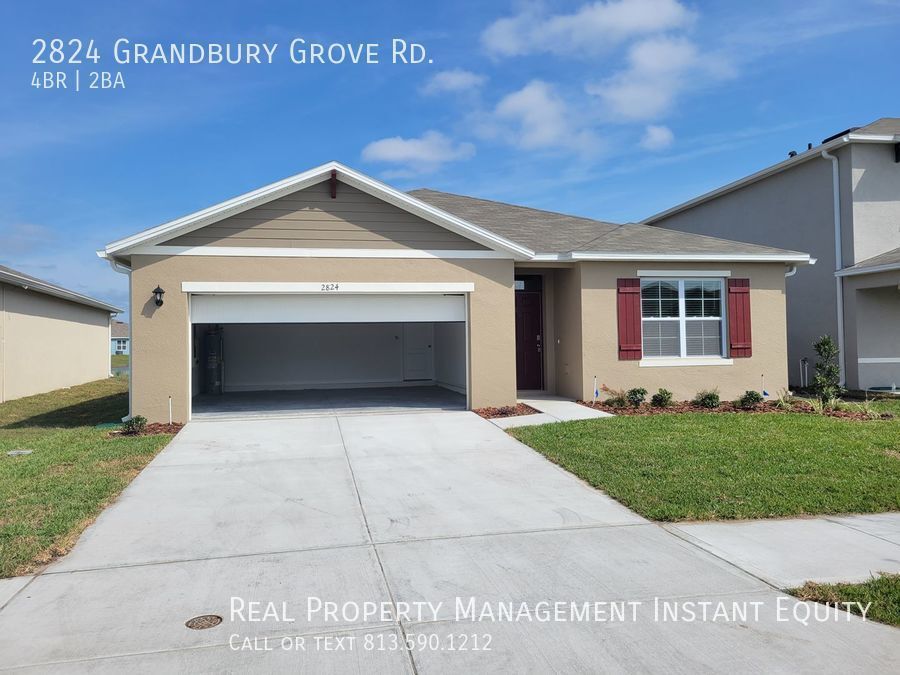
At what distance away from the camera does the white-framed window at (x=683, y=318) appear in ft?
42.8

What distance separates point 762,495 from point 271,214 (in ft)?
28.8

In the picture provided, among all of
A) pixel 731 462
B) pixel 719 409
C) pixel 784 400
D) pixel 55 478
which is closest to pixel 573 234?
A: pixel 719 409

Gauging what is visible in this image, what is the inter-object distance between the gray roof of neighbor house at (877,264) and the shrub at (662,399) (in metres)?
5.90

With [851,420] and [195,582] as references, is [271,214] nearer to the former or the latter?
[195,582]

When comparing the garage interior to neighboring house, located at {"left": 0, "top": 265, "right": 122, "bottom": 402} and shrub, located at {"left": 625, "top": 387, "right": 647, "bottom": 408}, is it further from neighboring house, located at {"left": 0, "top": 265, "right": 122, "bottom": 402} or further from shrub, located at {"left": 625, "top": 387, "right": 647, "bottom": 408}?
neighboring house, located at {"left": 0, "top": 265, "right": 122, "bottom": 402}

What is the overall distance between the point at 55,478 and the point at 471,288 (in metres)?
7.31

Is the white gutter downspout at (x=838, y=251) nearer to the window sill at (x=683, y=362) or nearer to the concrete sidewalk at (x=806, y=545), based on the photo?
the window sill at (x=683, y=362)

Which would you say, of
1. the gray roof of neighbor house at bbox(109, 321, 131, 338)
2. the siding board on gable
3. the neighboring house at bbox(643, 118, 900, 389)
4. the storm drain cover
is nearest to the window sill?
the neighboring house at bbox(643, 118, 900, 389)

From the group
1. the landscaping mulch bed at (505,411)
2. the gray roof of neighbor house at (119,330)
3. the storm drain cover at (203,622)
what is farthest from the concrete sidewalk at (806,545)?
the gray roof of neighbor house at (119,330)

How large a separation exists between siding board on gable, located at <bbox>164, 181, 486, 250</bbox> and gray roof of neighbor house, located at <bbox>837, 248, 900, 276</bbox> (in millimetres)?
9588

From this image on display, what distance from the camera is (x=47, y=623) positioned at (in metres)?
3.76

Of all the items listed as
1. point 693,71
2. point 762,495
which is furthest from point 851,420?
point 693,71

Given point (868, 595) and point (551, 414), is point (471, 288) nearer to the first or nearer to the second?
point (551, 414)

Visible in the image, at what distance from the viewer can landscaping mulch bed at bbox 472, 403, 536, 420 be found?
11383mm
